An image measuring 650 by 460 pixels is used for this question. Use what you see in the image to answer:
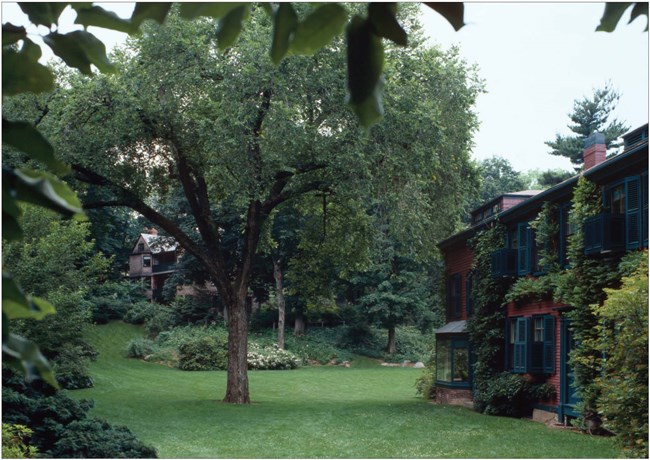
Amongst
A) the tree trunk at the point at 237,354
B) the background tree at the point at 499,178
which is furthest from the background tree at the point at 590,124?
the tree trunk at the point at 237,354

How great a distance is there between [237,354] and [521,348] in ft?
25.3

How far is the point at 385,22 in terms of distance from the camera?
1.00 m

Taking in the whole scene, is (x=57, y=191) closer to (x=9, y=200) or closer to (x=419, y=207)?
(x=9, y=200)

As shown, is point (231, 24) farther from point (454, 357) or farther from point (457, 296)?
point (457, 296)

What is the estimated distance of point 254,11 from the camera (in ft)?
68.6

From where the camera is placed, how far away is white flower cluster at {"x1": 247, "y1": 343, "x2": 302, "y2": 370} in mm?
39156

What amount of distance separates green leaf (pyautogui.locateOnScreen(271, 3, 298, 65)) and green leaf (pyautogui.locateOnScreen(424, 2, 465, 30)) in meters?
0.17

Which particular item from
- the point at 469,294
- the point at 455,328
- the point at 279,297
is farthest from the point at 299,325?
the point at 469,294

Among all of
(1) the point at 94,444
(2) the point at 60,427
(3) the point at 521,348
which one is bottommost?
(1) the point at 94,444

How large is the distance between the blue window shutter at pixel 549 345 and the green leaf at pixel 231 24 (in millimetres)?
21135

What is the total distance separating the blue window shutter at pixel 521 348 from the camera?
22.5m

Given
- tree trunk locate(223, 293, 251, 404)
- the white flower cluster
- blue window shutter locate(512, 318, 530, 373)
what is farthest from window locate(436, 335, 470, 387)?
the white flower cluster

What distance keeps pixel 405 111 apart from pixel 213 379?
54.6 feet

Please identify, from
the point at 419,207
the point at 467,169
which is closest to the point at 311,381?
the point at 467,169
